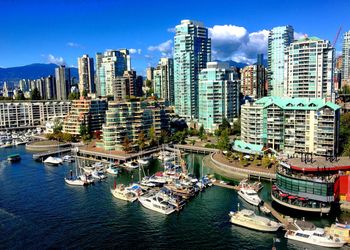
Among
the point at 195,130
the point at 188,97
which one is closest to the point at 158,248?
the point at 195,130

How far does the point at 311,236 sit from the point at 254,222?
6645mm

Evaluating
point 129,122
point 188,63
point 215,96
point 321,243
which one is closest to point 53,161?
point 129,122

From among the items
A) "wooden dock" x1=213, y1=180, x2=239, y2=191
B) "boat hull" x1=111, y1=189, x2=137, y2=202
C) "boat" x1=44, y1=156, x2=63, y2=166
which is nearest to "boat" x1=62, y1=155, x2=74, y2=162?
"boat" x1=44, y1=156, x2=63, y2=166

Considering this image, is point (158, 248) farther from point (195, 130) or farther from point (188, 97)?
point (188, 97)

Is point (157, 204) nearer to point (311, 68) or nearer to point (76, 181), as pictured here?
point (76, 181)

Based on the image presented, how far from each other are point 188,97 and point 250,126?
49.6 m

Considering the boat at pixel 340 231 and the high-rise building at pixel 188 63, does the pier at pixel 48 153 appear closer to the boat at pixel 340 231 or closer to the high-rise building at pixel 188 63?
the high-rise building at pixel 188 63

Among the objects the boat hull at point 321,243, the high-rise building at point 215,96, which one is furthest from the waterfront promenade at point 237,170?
the high-rise building at point 215,96

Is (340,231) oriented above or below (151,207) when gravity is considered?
above

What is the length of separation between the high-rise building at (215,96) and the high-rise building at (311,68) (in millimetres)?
18952

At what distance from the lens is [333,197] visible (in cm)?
4400

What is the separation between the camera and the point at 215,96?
104062 mm

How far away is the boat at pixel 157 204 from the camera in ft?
Result: 153

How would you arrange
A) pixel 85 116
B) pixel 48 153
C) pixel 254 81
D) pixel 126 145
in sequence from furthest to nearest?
pixel 254 81
pixel 85 116
pixel 48 153
pixel 126 145
